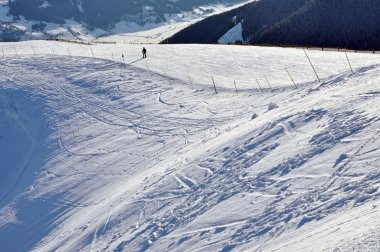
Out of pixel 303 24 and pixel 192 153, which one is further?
pixel 303 24

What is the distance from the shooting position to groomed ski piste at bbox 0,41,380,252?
528 inches

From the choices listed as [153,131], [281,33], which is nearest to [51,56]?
[153,131]

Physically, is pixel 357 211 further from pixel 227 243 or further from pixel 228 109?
pixel 228 109

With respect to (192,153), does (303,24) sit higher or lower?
higher

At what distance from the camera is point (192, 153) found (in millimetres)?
21953

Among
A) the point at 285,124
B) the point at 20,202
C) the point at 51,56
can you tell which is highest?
the point at 51,56

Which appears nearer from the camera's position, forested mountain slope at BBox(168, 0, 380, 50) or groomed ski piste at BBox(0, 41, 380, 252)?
groomed ski piste at BBox(0, 41, 380, 252)

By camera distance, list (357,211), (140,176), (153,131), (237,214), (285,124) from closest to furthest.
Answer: (357,211)
(237,214)
(285,124)
(140,176)
(153,131)

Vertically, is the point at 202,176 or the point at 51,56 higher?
the point at 51,56

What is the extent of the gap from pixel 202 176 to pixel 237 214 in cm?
420

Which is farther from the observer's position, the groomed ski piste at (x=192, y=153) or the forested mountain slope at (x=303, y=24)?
the forested mountain slope at (x=303, y=24)

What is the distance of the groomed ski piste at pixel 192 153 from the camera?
1341 cm

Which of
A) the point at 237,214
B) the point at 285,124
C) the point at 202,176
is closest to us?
the point at 237,214

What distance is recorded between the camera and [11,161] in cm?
2983
